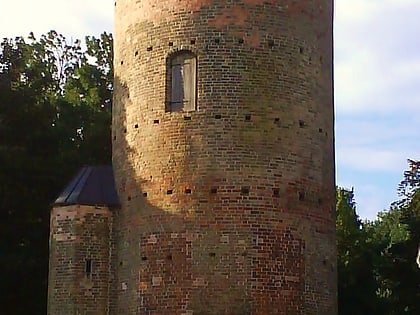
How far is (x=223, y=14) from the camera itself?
20422mm

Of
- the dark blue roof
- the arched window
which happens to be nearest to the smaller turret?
Answer: the dark blue roof

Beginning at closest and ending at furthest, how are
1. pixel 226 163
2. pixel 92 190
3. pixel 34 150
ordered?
pixel 226 163 → pixel 92 190 → pixel 34 150

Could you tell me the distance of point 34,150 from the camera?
2731 centimetres

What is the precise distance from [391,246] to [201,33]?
11357 mm

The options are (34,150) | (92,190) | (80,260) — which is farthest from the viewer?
(34,150)

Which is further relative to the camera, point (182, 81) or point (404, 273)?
point (404, 273)

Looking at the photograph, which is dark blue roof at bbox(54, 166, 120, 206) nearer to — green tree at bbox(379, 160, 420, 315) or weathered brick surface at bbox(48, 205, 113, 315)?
weathered brick surface at bbox(48, 205, 113, 315)

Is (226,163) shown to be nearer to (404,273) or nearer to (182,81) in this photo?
→ (182,81)

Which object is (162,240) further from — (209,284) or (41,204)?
(41,204)

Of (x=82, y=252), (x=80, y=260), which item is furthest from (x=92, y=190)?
(x=80, y=260)

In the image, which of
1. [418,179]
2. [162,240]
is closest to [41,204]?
[162,240]

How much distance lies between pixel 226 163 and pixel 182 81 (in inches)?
75.4

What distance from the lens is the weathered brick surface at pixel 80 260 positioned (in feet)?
66.4

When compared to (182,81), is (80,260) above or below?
below
